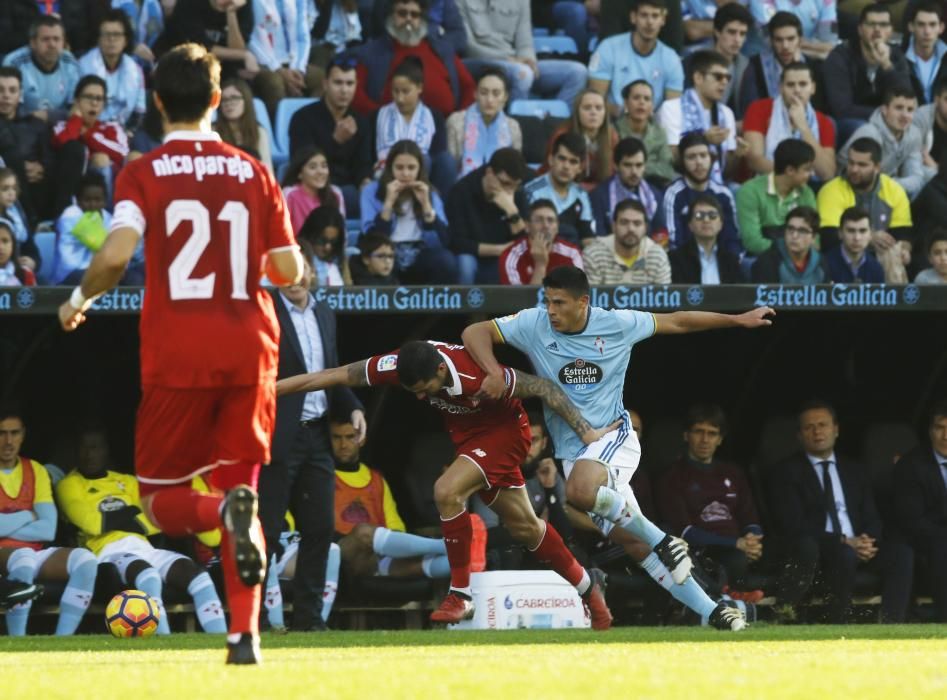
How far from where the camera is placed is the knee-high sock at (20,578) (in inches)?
412

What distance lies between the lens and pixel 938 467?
12.1 meters

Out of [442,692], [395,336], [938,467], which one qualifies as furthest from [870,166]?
[442,692]

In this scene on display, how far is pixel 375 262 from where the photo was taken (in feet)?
38.0

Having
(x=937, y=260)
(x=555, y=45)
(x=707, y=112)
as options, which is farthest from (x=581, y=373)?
(x=555, y=45)

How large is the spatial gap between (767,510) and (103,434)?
4.57 m

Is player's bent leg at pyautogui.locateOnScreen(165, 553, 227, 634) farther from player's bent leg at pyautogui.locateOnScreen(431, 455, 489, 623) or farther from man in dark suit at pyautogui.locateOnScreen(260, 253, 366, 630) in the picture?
player's bent leg at pyautogui.locateOnScreen(431, 455, 489, 623)

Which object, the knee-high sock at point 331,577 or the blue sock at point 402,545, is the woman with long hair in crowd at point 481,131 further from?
the knee-high sock at point 331,577

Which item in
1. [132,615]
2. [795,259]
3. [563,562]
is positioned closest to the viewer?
[132,615]

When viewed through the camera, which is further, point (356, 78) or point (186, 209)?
point (356, 78)

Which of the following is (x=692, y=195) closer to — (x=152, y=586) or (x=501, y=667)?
(x=152, y=586)

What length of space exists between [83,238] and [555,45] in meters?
5.84

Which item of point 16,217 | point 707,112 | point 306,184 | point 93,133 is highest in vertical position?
point 707,112

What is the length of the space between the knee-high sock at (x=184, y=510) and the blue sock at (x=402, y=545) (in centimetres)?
519

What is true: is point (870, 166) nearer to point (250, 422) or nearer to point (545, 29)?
point (545, 29)
